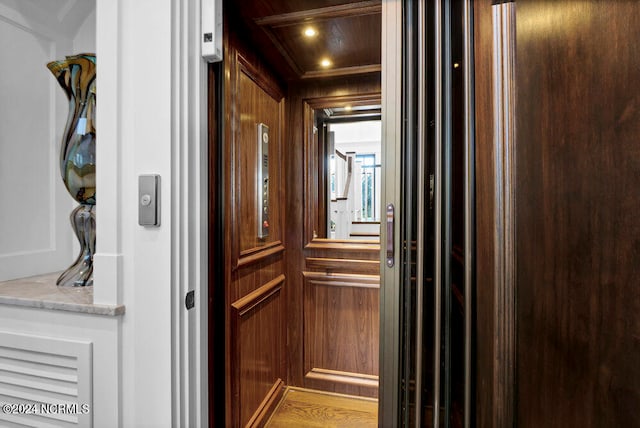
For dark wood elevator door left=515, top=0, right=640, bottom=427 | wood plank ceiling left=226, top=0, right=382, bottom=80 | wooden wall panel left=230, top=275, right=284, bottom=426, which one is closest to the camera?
dark wood elevator door left=515, top=0, right=640, bottom=427

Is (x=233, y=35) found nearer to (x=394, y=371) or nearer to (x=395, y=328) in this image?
(x=395, y=328)

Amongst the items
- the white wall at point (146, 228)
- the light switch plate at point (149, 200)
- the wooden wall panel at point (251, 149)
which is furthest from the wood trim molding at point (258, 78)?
the light switch plate at point (149, 200)

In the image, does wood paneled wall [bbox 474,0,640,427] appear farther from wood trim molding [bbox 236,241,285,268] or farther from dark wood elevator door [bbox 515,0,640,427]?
wood trim molding [bbox 236,241,285,268]

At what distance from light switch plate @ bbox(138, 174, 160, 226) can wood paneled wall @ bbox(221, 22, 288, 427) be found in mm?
301

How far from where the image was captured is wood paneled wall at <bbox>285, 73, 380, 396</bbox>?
210 centimetres

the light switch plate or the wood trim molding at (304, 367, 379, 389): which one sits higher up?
the light switch plate

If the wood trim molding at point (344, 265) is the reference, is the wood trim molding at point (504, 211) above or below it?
above

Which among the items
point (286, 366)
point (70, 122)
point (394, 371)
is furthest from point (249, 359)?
point (70, 122)

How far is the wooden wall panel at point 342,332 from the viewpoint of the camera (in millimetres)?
2092

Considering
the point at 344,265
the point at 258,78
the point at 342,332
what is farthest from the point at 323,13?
the point at 342,332

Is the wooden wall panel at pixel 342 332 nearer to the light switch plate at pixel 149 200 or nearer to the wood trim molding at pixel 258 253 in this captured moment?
the wood trim molding at pixel 258 253

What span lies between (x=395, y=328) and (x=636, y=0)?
887mm

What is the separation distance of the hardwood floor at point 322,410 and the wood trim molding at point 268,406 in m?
0.04

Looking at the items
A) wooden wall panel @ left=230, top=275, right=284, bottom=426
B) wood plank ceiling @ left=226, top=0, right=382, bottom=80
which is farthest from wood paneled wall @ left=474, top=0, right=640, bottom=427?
wooden wall panel @ left=230, top=275, right=284, bottom=426
